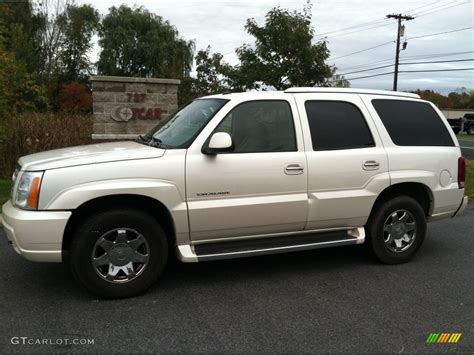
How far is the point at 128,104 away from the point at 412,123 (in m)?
6.85

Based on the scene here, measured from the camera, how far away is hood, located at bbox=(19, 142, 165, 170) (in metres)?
3.79

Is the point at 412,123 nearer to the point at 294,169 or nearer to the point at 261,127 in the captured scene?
the point at 294,169

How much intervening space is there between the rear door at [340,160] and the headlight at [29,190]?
2.44 meters

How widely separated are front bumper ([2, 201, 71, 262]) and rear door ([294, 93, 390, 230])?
230cm

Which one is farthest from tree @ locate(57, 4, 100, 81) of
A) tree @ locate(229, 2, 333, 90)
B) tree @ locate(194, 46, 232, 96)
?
tree @ locate(229, 2, 333, 90)

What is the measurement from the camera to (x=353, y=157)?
468 centimetres

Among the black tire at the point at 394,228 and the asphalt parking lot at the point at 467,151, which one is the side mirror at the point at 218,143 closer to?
the black tire at the point at 394,228

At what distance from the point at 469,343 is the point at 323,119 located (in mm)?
2411

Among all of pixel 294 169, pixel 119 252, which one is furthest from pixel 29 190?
pixel 294 169

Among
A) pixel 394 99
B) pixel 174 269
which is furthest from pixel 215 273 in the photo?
pixel 394 99

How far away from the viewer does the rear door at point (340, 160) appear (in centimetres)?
453

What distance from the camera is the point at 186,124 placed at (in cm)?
455
